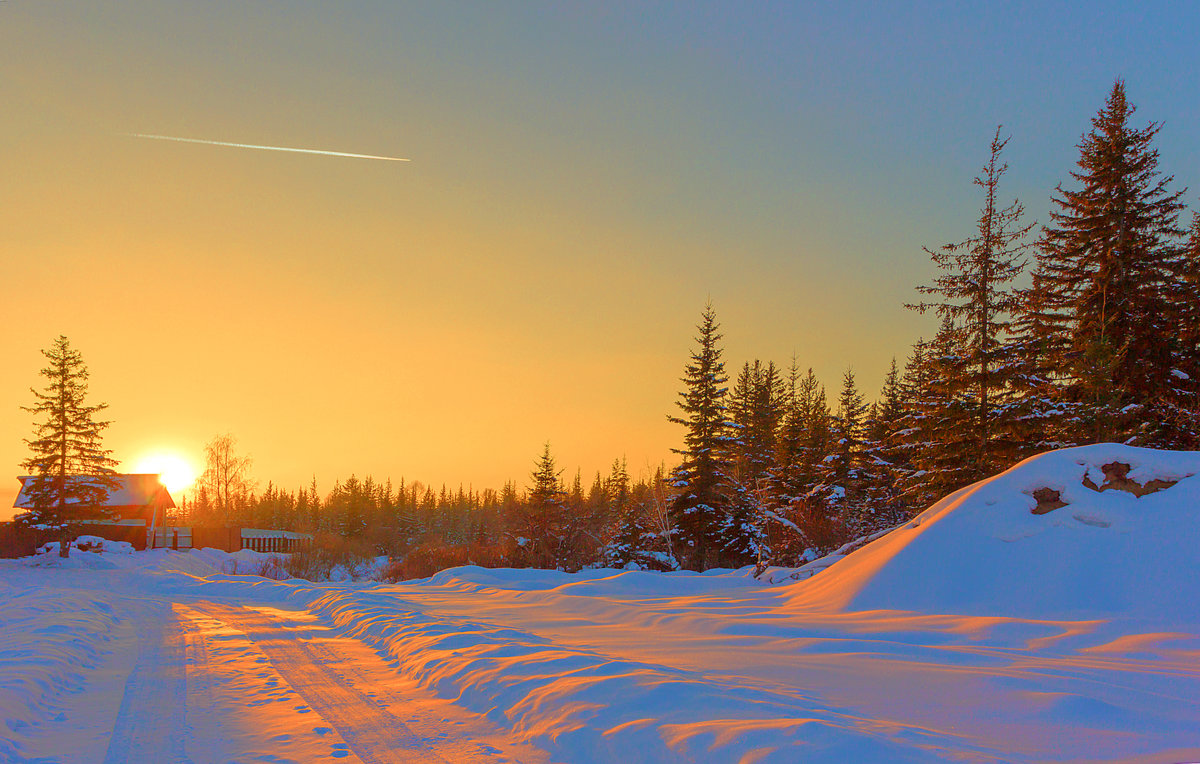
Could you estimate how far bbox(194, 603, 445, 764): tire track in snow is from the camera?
482 cm

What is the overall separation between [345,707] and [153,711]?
1.54 metres

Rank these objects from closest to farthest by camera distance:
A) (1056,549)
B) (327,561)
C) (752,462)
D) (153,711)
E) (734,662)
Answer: (153,711)
(734,662)
(1056,549)
(327,561)
(752,462)

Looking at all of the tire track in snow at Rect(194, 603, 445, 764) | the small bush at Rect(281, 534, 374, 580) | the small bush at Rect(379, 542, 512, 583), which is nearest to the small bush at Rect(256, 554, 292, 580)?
the small bush at Rect(281, 534, 374, 580)

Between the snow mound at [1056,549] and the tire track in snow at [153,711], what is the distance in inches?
353

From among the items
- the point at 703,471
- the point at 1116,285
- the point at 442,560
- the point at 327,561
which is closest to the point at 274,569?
the point at 327,561

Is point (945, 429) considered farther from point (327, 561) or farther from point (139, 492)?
point (139, 492)

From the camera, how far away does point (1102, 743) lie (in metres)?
4.46

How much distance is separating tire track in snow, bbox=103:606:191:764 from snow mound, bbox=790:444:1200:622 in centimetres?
897

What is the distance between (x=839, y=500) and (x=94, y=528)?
43.3 metres

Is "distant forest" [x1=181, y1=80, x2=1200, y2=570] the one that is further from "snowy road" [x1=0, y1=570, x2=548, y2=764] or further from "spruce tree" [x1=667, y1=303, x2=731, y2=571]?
"snowy road" [x1=0, y1=570, x2=548, y2=764]

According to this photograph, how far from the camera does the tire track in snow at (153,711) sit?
4.79 meters

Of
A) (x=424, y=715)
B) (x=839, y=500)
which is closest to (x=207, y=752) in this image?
(x=424, y=715)

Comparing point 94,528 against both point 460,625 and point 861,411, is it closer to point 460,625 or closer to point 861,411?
point 460,625

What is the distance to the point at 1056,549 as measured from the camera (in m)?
10.3
